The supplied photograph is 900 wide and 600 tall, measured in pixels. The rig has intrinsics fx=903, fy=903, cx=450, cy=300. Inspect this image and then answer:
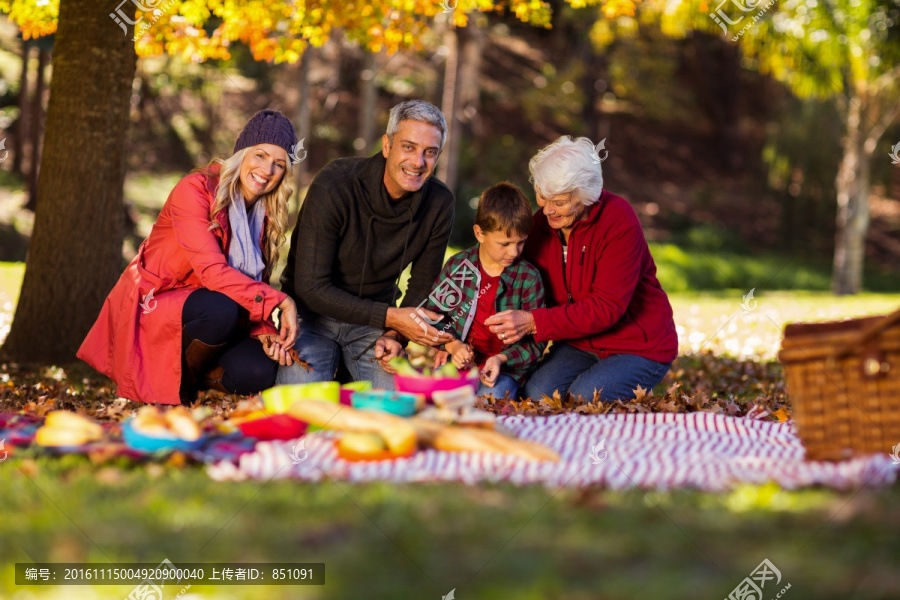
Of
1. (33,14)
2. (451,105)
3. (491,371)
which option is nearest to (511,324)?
(491,371)

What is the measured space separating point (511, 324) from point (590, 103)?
18811mm

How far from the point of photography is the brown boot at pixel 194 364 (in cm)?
497

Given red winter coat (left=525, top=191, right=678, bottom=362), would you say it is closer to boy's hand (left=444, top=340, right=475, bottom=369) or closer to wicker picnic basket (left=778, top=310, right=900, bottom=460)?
boy's hand (left=444, top=340, right=475, bottom=369)

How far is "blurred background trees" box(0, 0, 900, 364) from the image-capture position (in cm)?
844

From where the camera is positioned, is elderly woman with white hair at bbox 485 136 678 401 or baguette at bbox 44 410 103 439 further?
elderly woman with white hair at bbox 485 136 678 401

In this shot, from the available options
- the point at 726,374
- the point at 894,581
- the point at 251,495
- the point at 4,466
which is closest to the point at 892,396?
the point at 894,581

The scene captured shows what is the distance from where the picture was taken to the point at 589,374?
508cm

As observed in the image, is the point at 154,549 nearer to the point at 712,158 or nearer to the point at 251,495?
the point at 251,495

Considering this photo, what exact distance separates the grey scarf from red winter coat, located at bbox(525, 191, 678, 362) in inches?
60.6

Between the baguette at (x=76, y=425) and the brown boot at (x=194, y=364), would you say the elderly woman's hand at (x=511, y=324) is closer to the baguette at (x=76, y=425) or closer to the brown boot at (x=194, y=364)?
the brown boot at (x=194, y=364)

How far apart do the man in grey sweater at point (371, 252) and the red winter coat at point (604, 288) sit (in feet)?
1.97

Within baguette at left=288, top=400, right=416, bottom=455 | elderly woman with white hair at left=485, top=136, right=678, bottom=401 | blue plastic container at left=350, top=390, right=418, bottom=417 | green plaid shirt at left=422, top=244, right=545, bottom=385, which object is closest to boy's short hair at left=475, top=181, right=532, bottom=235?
elderly woman with white hair at left=485, top=136, right=678, bottom=401

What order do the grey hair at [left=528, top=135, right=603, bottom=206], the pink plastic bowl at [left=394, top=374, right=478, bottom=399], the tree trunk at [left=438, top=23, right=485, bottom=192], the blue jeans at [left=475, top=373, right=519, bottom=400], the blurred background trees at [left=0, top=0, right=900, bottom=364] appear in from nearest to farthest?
1. the pink plastic bowl at [left=394, top=374, right=478, bottom=399]
2. the grey hair at [left=528, top=135, right=603, bottom=206]
3. the blue jeans at [left=475, top=373, right=519, bottom=400]
4. the blurred background trees at [left=0, top=0, right=900, bottom=364]
5. the tree trunk at [left=438, top=23, right=485, bottom=192]

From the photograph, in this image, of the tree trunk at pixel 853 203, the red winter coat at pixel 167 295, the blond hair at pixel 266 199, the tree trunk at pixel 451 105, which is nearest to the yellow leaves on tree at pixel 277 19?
the blond hair at pixel 266 199
